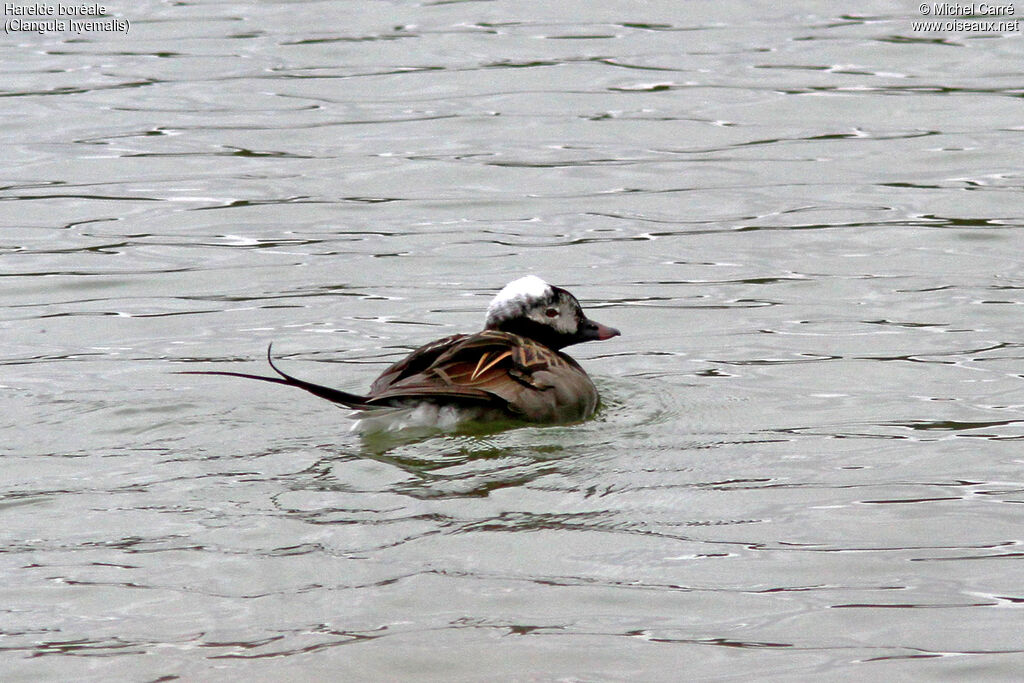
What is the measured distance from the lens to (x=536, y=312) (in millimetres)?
8852

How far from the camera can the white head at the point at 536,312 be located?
29.0ft

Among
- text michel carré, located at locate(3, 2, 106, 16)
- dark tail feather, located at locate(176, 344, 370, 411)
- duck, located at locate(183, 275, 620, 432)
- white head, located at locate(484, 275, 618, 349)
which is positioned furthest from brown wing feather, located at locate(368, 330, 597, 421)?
text michel carré, located at locate(3, 2, 106, 16)

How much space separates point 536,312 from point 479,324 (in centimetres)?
128

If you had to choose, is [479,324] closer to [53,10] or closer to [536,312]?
[536,312]

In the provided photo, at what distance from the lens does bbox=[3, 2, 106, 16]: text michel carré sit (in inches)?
767

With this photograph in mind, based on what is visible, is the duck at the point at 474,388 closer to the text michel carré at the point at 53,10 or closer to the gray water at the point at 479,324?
the gray water at the point at 479,324

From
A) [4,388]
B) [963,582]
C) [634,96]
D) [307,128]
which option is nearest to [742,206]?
[634,96]

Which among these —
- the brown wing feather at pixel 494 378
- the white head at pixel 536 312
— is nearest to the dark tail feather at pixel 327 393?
the brown wing feather at pixel 494 378

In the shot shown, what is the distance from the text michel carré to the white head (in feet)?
39.5

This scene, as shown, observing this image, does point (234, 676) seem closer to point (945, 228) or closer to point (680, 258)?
point (680, 258)

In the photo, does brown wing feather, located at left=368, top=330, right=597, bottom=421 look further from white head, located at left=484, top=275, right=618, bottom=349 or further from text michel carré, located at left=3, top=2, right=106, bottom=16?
text michel carré, located at left=3, top=2, right=106, bottom=16

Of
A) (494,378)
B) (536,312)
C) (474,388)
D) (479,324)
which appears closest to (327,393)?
(474,388)

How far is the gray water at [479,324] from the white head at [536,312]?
0.40 meters

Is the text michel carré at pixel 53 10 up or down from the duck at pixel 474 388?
up
